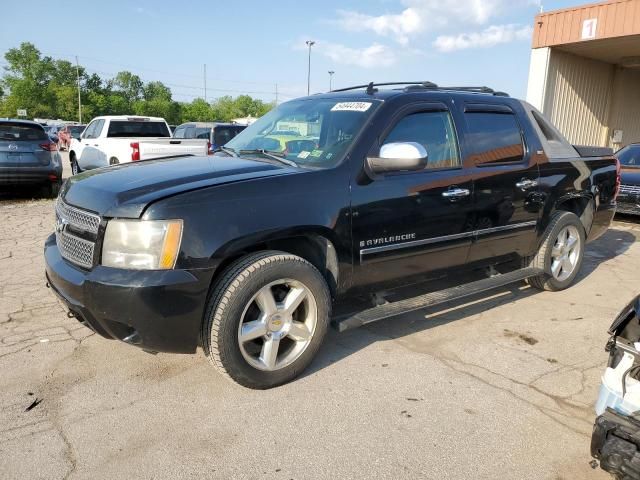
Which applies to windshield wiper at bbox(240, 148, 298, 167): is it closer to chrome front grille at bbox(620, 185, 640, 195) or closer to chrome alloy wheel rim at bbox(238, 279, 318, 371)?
chrome alloy wheel rim at bbox(238, 279, 318, 371)

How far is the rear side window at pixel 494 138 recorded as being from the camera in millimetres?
4211

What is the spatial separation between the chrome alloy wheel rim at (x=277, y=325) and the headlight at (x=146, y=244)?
55cm

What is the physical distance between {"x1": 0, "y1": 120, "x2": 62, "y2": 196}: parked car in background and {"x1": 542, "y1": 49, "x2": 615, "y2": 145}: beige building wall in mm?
12600

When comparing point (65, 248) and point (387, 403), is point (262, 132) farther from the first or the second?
point (387, 403)

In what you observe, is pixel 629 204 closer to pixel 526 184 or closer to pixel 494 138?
pixel 526 184

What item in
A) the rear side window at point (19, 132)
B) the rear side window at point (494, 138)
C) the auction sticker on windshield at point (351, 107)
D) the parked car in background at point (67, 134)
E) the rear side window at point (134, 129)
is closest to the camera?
the auction sticker on windshield at point (351, 107)

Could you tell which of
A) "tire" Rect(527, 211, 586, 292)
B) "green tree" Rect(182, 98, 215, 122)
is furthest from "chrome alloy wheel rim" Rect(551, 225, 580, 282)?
"green tree" Rect(182, 98, 215, 122)

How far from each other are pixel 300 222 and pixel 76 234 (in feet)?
4.47

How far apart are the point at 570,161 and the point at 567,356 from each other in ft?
7.22

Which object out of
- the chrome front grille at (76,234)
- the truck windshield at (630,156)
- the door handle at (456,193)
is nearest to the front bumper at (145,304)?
the chrome front grille at (76,234)

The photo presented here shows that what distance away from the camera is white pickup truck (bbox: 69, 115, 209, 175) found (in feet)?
31.4

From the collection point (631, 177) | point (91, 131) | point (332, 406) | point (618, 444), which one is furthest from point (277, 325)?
point (91, 131)

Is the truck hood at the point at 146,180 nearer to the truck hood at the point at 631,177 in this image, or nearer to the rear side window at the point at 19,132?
the rear side window at the point at 19,132

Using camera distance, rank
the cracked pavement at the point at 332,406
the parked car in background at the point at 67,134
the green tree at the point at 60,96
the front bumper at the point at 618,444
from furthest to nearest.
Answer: the green tree at the point at 60,96 < the parked car in background at the point at 67,134 < the cracked pavement at the point at 332,406 < the front bumper at the point at 618,444
